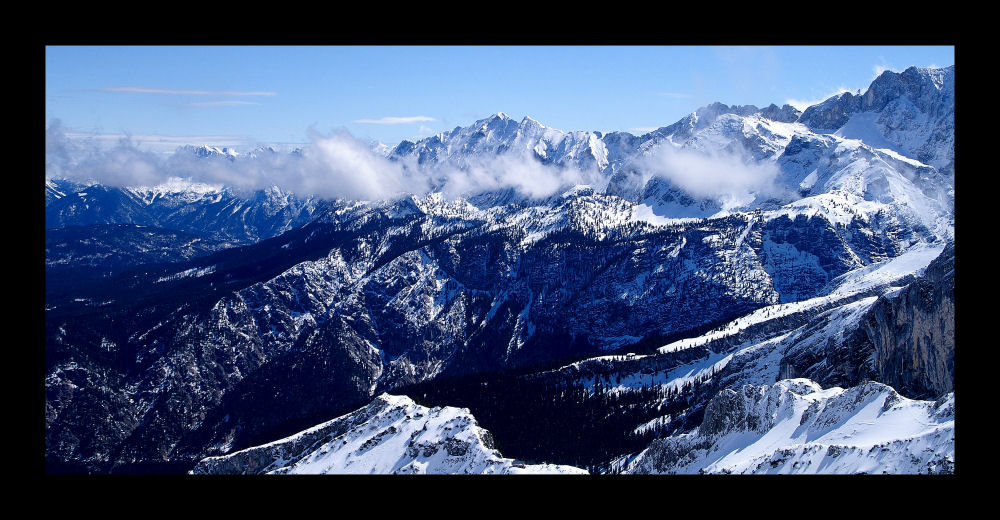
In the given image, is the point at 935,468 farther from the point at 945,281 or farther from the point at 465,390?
the point at 465,390

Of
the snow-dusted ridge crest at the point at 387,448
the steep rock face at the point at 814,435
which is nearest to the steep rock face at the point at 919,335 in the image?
the steep rock face at the point at 814,435

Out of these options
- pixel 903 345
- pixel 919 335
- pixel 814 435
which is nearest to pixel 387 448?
pixel 814 435

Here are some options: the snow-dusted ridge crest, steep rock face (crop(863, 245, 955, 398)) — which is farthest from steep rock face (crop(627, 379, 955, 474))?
the snow-dusted ridge crest

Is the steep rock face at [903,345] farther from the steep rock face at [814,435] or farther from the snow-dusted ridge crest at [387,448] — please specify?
the snow-dusted ridge crest at [387,448]

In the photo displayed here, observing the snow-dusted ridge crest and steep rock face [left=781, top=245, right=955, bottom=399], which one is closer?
steep rock face [left=781, top=245, right=955, bottom=399]

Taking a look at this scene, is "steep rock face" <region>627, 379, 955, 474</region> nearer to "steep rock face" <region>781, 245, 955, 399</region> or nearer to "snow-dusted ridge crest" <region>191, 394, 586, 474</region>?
"steep rock face" <region>781, 245, 955, 399</region>
